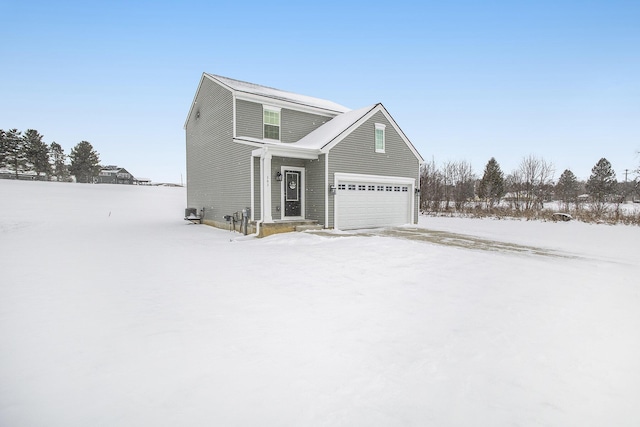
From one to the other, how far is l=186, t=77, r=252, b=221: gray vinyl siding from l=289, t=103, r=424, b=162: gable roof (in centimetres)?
276

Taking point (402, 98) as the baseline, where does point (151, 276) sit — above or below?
below

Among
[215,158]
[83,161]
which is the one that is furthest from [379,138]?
[83,161]

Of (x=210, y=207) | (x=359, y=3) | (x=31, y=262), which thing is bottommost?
(x=31, y=262)

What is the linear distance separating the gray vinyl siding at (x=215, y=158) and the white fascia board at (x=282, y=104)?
0.77 meters

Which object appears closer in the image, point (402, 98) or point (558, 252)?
point (558, 252)

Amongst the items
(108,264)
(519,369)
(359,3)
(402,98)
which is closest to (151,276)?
(108,264)

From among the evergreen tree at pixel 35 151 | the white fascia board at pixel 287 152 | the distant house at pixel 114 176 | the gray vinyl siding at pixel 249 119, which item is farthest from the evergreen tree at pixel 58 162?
the white fascia board at pixel 287 152

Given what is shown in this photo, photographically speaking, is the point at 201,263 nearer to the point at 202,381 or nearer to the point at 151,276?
the point at 151,276

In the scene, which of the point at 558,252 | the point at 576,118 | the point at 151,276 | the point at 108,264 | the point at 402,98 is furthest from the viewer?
the point at 402,98

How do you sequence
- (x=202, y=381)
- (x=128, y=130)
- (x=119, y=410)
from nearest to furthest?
(x=119, y=410) → (x=202, y=381) → (x=128, y=130)

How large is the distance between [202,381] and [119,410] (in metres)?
0.57

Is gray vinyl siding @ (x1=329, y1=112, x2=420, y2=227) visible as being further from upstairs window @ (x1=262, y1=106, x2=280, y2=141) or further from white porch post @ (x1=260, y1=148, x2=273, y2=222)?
upstairs window @ (x1=262, y1=106, x2=280, y2=141)

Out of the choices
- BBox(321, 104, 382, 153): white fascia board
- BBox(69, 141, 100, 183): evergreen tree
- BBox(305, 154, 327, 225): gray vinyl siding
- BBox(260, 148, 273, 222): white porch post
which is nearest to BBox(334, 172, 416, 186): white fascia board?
BBox(305, 154, 327, 225): gray vinyl siding

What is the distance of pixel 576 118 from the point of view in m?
21.3
